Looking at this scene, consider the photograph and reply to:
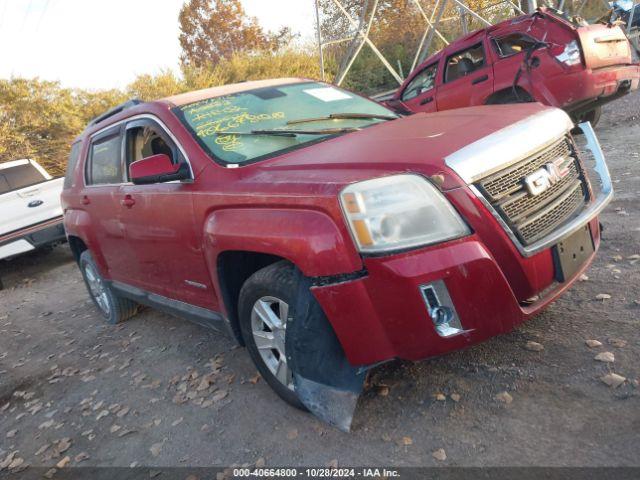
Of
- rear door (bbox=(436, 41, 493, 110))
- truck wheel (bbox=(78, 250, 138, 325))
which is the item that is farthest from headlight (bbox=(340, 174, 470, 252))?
rear door (bbox=(436, 41, 493, 110))

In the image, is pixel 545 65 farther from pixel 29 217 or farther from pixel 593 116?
pixel 29 217

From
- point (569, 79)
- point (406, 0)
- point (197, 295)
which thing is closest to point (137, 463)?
point (197, 295)

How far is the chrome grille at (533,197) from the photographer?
91.0 inches

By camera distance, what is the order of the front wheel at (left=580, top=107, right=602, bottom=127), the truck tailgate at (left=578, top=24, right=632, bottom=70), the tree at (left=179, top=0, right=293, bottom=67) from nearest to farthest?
1. the truck tailgate at (left=578, top=24, right=632, bottom=70)
2. the front wheel at (left=580, top=107, right=602, bottom=127)
3. the tree at (left=179, top=0, right=293, bottom=67)

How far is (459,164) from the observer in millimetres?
2264

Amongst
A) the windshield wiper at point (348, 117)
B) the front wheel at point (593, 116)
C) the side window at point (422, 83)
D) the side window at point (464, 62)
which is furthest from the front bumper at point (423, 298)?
the front wheel at point (593, 116)

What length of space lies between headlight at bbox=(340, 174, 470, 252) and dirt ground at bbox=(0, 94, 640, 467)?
0.91 meters

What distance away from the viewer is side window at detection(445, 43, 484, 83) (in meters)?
8.02

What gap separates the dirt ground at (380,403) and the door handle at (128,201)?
118 centimetres

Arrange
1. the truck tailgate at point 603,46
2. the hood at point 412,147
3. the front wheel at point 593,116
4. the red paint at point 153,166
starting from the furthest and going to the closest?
the front wheel at point 593,116, the truck tailgate at point 603,46, the red paint at point 153,166, the hood at point 412,147

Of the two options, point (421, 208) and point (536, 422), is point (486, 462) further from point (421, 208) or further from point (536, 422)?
point (421, 208)

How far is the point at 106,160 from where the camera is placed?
424 cm

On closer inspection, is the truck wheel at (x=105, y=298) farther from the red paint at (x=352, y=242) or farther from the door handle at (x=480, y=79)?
the door handle at (x=480, y=79)

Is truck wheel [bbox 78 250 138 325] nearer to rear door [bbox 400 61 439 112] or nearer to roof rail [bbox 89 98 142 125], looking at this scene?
roof rail [bbox 89 98 142 125]
